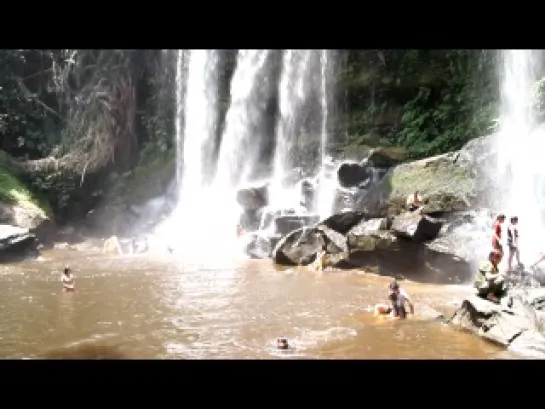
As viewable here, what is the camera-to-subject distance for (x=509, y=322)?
265 inches

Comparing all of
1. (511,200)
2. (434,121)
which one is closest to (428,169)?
Answer: (511,200)

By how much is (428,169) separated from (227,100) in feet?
39.9

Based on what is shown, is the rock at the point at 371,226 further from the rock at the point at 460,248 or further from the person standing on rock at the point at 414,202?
the rock at the point at 460,248

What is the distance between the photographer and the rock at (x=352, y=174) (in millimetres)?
16250

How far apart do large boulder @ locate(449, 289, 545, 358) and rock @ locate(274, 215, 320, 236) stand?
8190 mm

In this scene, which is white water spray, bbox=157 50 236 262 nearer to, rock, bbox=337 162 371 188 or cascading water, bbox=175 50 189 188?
cascading water, bbox=175 50 189 188

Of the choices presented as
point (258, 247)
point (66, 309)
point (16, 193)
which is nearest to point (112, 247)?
point (16, 193)

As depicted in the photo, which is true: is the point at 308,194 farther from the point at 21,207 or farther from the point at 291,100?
the point at 21,207

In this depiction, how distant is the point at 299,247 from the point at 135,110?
13590 mm

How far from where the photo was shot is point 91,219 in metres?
21.2

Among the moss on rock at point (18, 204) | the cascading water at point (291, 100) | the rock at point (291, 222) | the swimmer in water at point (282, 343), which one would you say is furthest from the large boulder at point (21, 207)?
the swimmer in water at point (282, 343)

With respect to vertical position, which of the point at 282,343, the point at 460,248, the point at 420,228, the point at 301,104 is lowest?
the point at 282,343
